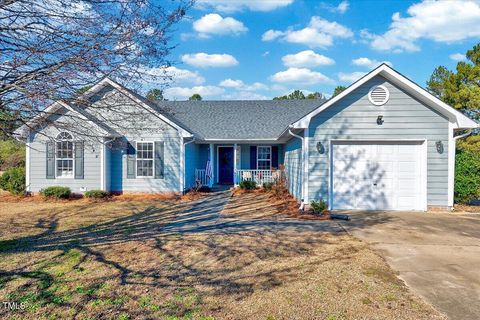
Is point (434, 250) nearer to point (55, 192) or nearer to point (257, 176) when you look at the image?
point (257, 176)

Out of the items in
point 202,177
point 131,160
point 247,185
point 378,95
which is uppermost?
point 378,95

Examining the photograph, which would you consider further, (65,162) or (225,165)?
(225,165)

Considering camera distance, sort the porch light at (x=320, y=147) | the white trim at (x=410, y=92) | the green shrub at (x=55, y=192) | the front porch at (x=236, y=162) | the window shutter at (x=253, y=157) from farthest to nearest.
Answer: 1. the window shutter at (x=253, y=157)
2. the front porch at (x=236, y=162)
3. the green shrub at (x=55, y=192)
4. the porch light at (x=320, y=147)
5. the white trim at (x=410, y=92)

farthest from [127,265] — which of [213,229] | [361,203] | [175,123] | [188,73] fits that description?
[175,123]

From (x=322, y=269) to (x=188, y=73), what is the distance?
15.7ft

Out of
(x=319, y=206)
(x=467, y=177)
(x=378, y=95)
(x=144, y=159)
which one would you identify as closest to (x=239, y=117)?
(x=144, y=159)

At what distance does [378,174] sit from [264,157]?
307 inches

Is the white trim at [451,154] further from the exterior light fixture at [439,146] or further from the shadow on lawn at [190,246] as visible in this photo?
the shadow on lawn at [190,246]

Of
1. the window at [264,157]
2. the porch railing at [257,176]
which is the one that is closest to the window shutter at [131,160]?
the porch railing at [257,176]

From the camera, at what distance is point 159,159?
12.7 m

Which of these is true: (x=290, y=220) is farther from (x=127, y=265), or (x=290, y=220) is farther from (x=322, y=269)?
(x=127, y=265)

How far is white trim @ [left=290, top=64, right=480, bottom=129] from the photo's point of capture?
8.62 meters

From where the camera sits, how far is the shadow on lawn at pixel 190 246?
417cm

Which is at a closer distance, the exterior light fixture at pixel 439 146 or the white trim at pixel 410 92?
the white trim at pixel 410 92
